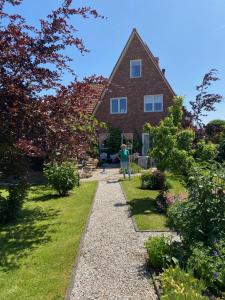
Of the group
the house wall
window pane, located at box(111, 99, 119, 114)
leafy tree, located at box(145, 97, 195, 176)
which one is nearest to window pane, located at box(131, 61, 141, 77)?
the house wall

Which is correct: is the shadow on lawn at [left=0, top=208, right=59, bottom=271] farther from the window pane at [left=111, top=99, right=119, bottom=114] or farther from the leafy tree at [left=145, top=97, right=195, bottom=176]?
the window pane at [left=111, top=99, right=119, bottom=114]

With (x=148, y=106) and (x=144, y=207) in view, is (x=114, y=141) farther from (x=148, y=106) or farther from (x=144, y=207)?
(x=144, y=207)

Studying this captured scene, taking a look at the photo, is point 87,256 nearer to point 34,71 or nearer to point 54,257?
point 54,257

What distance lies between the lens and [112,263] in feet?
19.6

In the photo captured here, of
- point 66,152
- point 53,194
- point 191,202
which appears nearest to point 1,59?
point 66,152

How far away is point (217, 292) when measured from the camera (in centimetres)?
455

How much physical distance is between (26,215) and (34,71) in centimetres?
467

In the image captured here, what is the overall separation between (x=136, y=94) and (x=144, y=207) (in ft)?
63.7

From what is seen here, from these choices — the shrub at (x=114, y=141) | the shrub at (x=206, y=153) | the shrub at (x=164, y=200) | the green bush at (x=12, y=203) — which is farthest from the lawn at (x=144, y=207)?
the shrub at (x=114, y=141)

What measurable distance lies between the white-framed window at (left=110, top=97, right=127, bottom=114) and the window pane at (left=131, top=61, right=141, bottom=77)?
6.97 feet

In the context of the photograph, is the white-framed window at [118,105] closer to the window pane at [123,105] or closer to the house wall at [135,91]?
the window pane at [123,105]

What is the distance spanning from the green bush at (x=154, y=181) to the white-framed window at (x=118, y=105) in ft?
51.6

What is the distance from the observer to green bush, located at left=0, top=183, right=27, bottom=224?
9.38 meters

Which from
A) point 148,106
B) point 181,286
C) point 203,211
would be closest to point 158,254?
point 203,211
